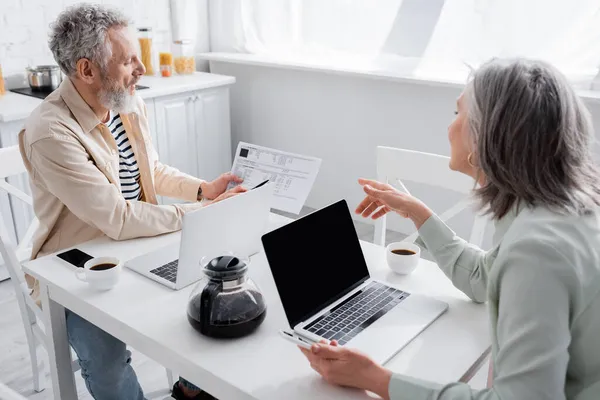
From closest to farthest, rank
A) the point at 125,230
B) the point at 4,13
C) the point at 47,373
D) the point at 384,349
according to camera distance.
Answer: the point at 384,349 → the point at 125,230 → the point at 47,373 → the point at 4,13

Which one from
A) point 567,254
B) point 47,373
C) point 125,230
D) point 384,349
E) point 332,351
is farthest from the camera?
point 47,373

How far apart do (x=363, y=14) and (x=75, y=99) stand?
6.61 ft

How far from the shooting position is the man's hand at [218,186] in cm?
179

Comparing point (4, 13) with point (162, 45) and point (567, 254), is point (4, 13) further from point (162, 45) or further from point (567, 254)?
point (567, 254)

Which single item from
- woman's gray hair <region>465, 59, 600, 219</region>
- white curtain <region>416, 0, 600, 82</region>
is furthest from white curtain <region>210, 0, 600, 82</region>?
woman's gray hair <region>465, 59, 600, 219</region>

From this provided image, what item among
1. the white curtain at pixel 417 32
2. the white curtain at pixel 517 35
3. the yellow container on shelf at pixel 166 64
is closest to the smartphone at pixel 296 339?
the white curtain at pixel 417 32

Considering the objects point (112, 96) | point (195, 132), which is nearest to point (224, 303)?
point (112, 96)

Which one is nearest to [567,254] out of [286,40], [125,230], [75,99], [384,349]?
[384,349]

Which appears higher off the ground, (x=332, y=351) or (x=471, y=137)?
(x=471, y=137)

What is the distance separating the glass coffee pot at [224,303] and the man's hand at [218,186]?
601 millimetres

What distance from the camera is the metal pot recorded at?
9.83 ft

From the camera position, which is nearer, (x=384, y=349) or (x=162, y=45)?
(x=384, y=349)

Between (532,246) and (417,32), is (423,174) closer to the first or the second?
(532,246)

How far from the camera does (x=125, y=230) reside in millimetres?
1636
